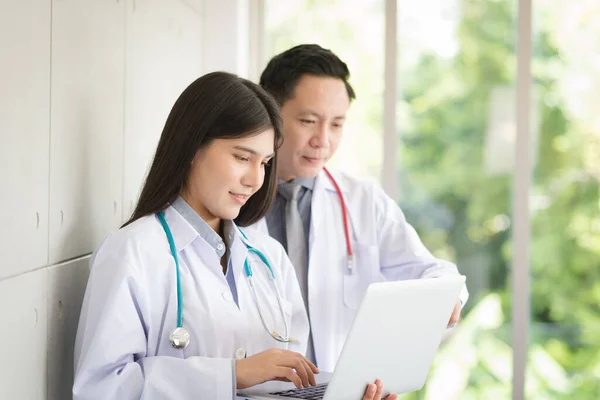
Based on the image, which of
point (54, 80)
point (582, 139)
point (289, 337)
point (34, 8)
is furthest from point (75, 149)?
point (582, 139)

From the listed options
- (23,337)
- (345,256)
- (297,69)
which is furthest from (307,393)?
(297,69)

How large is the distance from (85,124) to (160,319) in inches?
18.6

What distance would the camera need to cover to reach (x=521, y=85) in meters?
3.05

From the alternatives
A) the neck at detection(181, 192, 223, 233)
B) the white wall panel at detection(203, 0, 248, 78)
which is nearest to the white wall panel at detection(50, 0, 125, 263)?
the neck at detection(181, 192, 223, 233)

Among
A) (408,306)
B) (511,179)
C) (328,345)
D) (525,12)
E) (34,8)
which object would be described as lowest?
(328,345)

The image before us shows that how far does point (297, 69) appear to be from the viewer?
7.07 ft

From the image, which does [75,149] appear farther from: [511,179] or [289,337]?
[511,179]

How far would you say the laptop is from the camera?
1.38 meters

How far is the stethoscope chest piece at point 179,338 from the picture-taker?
4.85 ft

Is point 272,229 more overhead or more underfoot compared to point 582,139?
more underfoot

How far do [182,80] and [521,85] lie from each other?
53.1 inches

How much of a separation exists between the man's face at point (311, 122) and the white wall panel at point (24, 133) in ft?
2.51

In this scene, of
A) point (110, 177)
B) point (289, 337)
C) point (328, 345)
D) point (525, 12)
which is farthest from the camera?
point (525, 12)

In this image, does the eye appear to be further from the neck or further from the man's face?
the man's face
